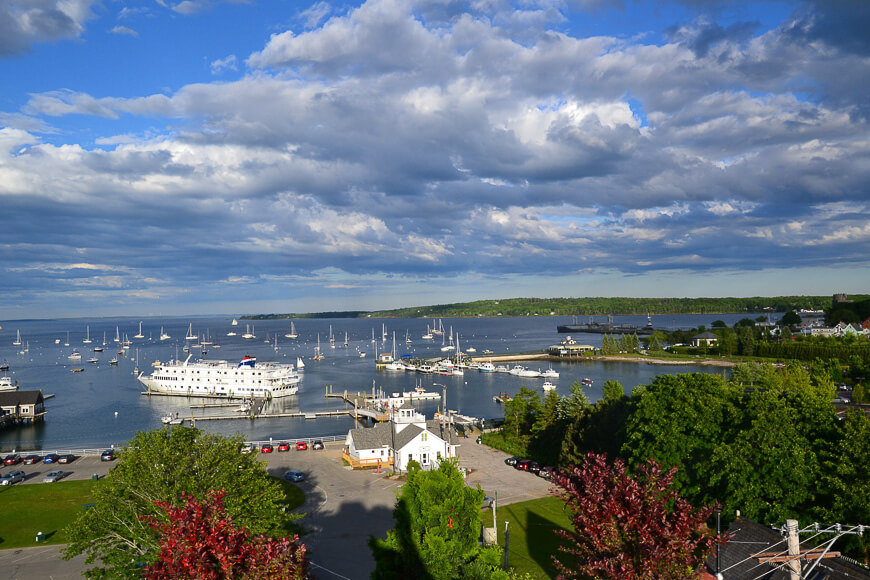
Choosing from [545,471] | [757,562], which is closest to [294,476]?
[545,471]

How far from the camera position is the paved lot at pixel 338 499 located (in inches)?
968

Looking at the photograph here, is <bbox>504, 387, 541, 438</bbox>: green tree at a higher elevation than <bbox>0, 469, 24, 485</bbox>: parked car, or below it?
higher

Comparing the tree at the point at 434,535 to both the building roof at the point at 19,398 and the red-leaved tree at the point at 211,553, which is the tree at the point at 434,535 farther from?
the building roof at the point at 19,398

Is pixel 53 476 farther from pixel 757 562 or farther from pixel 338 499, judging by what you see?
pixel 757 562

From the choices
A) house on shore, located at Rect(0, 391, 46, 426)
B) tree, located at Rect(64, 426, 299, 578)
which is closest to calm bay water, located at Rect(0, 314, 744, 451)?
house on shore, located at Rect(0, 391, 46, 426)

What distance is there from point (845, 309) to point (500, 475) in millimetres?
164459

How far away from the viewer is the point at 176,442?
2364 cm

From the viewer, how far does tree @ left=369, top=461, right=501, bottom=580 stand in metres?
15.9

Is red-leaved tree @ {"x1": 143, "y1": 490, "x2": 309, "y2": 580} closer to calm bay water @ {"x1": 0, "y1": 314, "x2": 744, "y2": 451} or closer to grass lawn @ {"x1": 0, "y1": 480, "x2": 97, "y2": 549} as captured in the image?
grass lawn @ {"x1": 0, "y1": 480, "x2": 97, "y2": 549}

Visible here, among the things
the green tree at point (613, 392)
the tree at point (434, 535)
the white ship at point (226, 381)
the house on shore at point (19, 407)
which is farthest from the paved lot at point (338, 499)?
the white ship at point (226, 381)

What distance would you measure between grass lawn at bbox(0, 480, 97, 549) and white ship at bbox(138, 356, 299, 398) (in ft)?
174

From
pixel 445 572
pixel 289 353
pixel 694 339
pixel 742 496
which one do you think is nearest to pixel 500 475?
pixel 742 496

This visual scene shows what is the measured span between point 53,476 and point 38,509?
24.9ft

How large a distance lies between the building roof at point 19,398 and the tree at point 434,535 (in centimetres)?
7376
